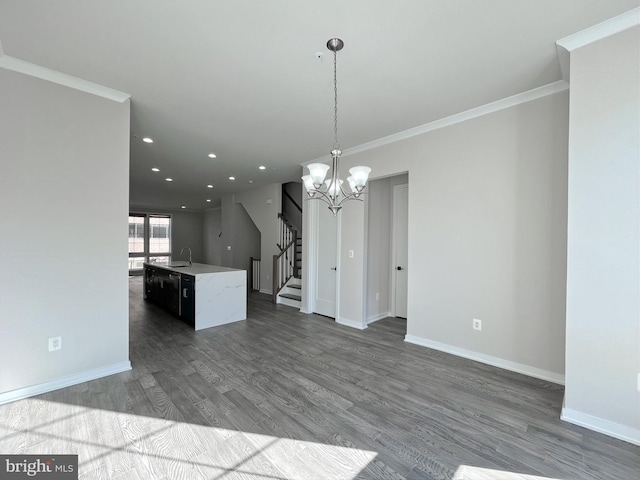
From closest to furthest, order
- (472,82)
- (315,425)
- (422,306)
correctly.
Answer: (315,425) < (472,82) < (422,306)

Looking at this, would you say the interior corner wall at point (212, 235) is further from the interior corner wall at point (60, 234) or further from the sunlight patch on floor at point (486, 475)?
the sunlight patch on floor at point (486, 475)

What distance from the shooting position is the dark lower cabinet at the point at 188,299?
4.32m

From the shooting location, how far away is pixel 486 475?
164 cm

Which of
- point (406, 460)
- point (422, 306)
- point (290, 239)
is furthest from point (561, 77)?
point (290, 239)

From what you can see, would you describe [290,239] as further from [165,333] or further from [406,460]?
[406,460]

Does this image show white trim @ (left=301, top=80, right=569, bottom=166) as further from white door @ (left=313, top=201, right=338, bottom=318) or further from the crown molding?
white door @ (left=313, top=201, right=338, bottom=318)

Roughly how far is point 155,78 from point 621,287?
4.07 m

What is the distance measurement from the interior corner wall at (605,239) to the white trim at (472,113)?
2.05 ft

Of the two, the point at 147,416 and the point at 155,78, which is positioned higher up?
the point at 155,78

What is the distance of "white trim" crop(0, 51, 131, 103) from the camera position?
2.34 meters

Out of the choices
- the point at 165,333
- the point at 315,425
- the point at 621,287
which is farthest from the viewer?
the point at 165,333

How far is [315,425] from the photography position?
6.82 feet

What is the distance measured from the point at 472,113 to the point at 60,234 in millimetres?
4374

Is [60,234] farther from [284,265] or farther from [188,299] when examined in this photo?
[284,265]
